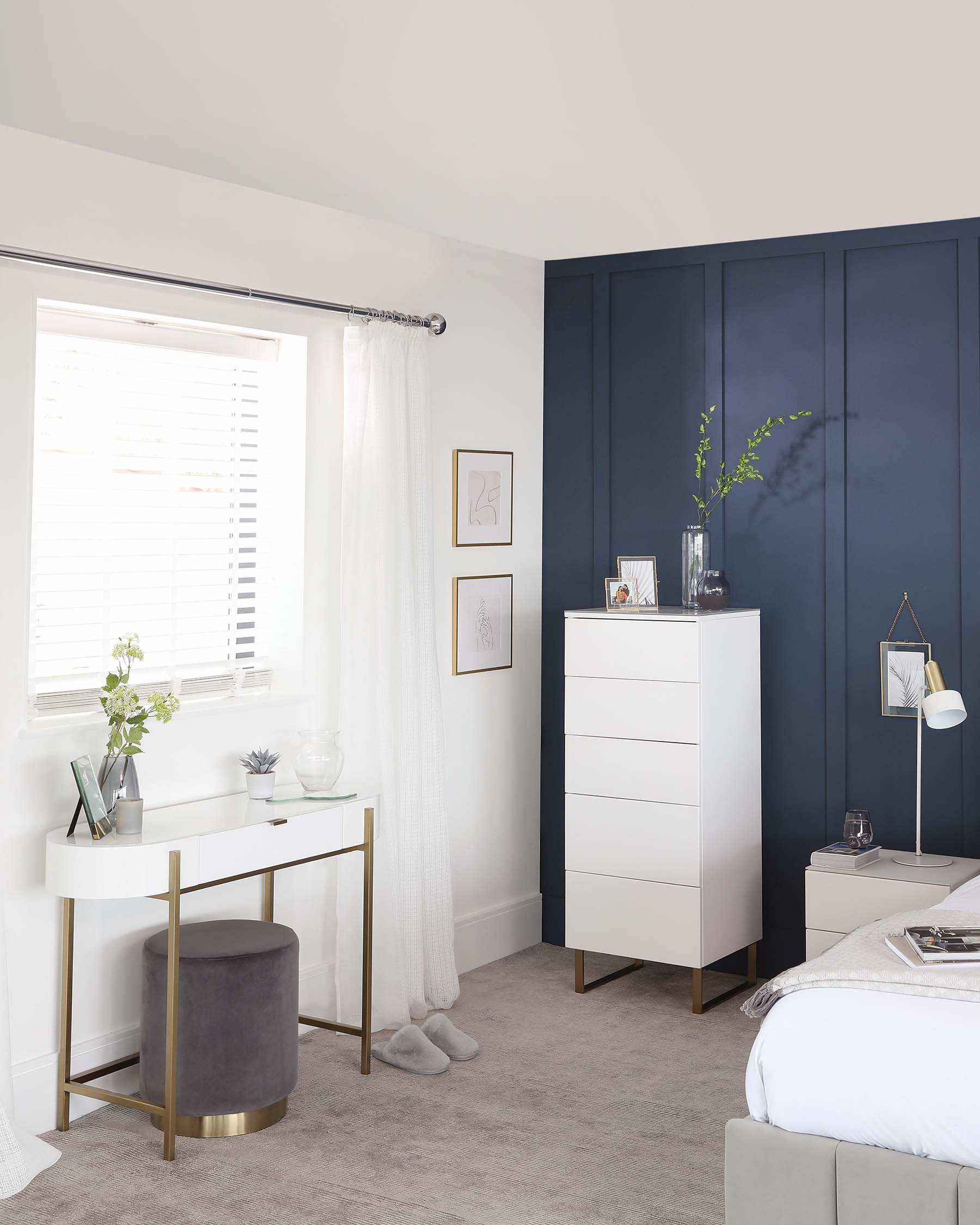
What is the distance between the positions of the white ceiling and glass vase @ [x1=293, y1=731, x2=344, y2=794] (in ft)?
5.11

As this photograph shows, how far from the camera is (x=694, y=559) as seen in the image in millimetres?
4316

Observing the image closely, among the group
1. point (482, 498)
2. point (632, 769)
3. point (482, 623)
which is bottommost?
point (632, 769)

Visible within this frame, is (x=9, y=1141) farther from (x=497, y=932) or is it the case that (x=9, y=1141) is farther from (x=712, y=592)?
(x=712, y=592)

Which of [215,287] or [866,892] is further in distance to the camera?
[866,892]

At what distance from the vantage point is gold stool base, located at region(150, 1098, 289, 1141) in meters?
3.15

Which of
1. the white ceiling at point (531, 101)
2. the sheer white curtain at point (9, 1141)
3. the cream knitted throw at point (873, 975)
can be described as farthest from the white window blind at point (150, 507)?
the cream knitted throw at point (873, 975)

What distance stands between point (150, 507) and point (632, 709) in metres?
1.65

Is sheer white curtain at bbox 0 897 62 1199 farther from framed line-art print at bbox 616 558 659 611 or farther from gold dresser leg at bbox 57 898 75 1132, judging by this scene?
framed line-art print at bbox 616 558 659 611

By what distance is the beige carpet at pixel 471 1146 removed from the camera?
2801mm

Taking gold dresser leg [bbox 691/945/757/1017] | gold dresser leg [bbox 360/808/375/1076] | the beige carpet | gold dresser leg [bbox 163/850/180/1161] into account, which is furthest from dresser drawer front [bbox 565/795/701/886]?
gold dresser leg [bbox 163/850/180/1161]

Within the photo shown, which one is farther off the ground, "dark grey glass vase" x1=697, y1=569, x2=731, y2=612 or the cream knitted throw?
"dark grey glass vase" x1=697, y1=569, x2=731, y2=612

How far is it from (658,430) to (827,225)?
0.95m

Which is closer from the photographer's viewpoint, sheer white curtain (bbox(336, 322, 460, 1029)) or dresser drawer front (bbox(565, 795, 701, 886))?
sheer white curtain (bbox(336, 322, 460, 1029))

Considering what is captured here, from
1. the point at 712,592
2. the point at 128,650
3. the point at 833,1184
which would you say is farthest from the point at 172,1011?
the point at 712,592
